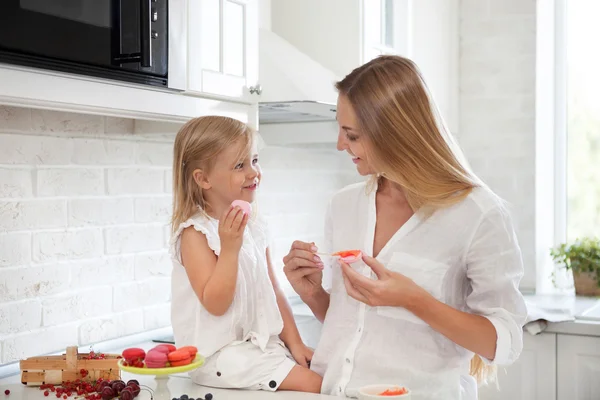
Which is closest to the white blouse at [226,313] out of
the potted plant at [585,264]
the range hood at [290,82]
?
the range hood at [290,82]

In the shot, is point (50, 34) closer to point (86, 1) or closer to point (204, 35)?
point (86, 1)

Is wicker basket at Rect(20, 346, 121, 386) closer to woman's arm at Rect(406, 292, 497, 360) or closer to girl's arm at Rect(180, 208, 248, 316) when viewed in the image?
girl's arm at Rect(180, 208, 248, 316)

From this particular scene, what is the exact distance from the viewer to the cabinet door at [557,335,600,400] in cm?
274

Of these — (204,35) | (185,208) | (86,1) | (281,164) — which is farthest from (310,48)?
(86,1)

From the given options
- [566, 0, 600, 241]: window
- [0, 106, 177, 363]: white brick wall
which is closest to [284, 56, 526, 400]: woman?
[0, 106, 177, 363]: white brick wall

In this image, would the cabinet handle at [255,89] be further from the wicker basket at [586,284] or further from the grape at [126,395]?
the wicker basket at [586,284]

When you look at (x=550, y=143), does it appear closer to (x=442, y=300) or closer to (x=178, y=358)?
(x=442, y=300)

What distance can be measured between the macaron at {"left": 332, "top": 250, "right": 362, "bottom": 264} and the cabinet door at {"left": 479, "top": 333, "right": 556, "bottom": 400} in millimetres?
1492

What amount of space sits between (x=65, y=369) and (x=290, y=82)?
101 cm

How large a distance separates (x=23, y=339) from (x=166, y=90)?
695mm

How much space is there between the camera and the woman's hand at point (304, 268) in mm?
1676

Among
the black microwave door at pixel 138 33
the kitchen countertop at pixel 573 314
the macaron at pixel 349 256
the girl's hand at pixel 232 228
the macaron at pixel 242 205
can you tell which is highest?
the black microwave door at pixel 138 33

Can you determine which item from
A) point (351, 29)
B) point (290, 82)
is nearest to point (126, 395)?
point (290, 82)

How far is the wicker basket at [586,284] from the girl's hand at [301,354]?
1916 mm
